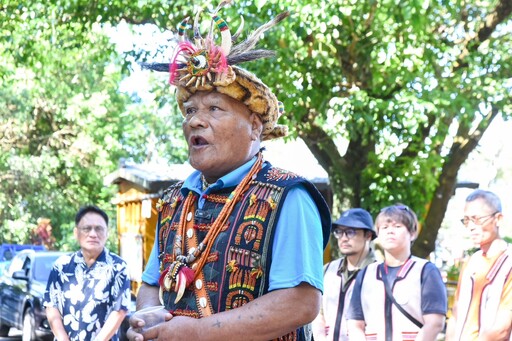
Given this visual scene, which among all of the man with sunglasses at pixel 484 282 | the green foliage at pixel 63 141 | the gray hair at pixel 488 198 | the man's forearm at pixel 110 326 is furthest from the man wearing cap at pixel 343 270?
the green foliage at pixel 63 141

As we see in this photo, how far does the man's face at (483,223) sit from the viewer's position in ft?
19.2

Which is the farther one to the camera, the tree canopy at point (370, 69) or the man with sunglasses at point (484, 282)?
the tree canopy at point (370, 69)

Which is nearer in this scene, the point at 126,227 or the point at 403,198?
the point at 403,198

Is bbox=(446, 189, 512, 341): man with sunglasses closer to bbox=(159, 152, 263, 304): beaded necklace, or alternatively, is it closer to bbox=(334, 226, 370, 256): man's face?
bbox=(334, 226, 370, 256): man's face

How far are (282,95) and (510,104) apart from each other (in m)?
3.25

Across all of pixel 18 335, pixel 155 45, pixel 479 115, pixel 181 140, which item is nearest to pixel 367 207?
pixel 479 115

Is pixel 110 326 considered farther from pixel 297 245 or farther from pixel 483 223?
pixel 297 245

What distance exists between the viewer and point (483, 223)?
231 inches

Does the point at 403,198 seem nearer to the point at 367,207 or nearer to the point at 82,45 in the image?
the point at 367,207

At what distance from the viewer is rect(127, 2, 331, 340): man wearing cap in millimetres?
3121

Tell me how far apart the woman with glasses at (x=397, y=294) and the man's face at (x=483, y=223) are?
482mm

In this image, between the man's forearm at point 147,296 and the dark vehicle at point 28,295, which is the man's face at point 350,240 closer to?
the man's forearm at point 147,296

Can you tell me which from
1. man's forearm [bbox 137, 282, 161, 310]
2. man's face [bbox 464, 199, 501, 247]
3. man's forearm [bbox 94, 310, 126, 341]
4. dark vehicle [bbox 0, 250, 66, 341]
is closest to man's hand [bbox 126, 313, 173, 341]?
man's forearm [bbox 137, 282, 161, 310]

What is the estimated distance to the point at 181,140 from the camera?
3747cm
